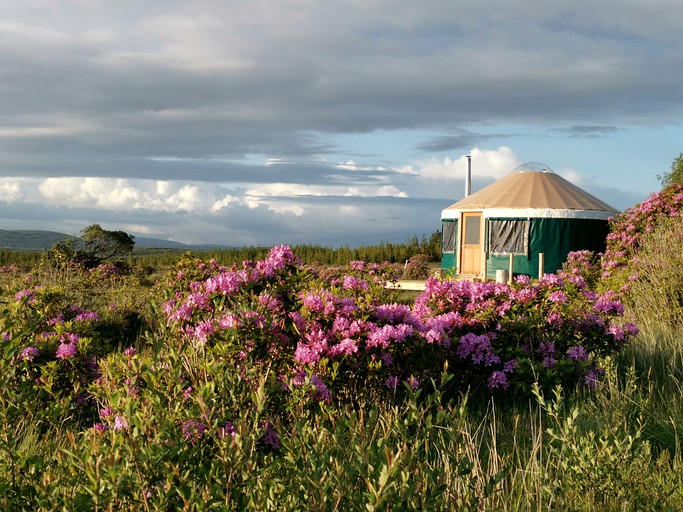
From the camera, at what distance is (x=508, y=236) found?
764 inches

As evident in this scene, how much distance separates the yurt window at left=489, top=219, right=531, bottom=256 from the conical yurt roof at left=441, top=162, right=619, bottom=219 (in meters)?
0.26

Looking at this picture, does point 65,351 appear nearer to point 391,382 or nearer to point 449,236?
point 391,382

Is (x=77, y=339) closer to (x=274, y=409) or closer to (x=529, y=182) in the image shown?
(x=274, y=409)

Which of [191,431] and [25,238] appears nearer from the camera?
[191,431]

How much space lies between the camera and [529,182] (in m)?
20.6

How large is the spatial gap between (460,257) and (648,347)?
1398cm

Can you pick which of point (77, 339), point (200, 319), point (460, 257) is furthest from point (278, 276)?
point (460, 257)

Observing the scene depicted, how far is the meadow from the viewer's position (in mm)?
2258

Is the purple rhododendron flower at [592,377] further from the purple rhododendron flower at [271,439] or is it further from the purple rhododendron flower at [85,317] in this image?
the purple rhododendron flower at [85,317]

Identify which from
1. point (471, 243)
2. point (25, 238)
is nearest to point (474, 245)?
point (471, 243)

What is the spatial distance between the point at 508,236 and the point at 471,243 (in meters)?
1.59

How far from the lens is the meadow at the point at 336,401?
7.41 feet

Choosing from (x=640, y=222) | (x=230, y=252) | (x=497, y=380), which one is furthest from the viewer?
(x=230, y=252)

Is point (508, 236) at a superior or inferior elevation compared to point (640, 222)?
inferior
